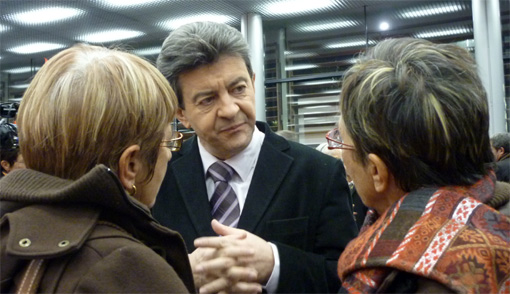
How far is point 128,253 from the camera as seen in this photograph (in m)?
0.92

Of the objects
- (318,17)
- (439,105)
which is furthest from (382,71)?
(318,17)

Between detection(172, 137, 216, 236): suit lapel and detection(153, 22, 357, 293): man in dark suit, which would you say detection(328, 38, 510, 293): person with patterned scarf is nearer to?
detection(153, 22, 357, 293): man in dark suit

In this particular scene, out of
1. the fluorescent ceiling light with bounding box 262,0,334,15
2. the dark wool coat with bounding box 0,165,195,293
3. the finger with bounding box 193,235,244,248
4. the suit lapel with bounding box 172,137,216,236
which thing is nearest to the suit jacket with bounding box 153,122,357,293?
the suit lapel with bounding box 172,137,216,236

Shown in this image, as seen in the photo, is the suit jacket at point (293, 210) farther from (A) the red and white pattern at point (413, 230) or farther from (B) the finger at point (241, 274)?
(A) the red and white pattern at point (413, 230)

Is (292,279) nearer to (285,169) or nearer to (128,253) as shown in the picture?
(285,169)

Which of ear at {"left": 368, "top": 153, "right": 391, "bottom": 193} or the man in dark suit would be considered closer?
ear at {"left": 368, "top": 153, "right": 391, "bottom": 193}

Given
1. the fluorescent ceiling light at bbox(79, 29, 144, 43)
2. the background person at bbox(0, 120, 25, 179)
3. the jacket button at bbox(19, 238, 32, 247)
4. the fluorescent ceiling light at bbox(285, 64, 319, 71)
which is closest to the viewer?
the jacket button at bbox(19, 238, 32, 247)

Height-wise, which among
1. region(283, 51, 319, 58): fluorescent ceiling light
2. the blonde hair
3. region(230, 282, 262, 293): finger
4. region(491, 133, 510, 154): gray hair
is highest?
region(283, 51, 319, 58): fluorescent ceiling light

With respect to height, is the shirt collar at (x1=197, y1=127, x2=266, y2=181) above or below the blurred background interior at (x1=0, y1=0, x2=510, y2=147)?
below

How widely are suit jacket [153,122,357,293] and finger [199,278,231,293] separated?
22 centimetres

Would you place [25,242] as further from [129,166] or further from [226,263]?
[226,263]

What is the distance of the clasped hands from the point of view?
1457 millimetres

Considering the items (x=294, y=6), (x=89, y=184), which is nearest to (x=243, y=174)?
(x=89, y=184)

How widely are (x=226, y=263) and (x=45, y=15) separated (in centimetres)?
732
